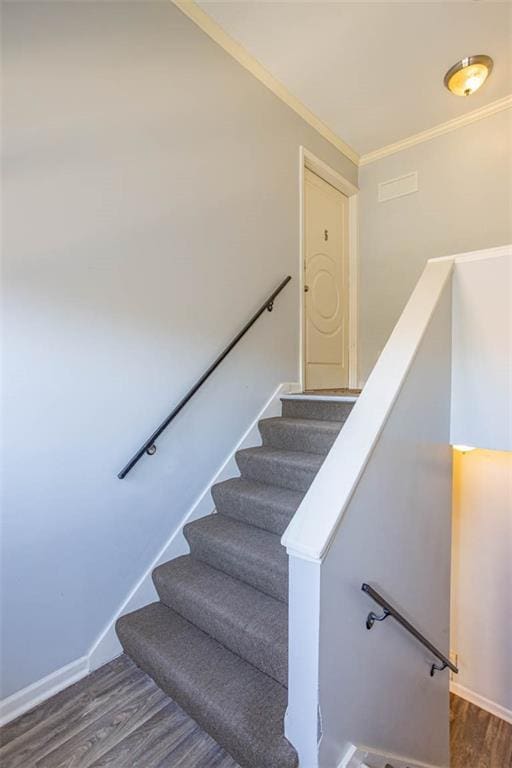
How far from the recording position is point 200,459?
2.23m

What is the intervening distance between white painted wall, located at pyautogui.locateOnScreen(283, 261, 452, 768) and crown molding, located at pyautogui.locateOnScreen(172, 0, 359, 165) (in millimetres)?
1955

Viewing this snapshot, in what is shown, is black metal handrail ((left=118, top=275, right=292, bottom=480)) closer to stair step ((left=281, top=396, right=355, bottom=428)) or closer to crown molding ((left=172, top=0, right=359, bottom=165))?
stair step ((left=281, top=396, right=355, bottom=428))

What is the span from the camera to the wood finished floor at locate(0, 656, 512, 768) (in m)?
1.31

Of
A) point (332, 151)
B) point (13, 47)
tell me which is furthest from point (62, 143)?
point (332, 151)

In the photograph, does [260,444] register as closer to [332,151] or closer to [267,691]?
[267,691]

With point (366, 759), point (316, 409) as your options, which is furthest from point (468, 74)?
point (366, 759)

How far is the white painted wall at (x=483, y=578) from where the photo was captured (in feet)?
9.12

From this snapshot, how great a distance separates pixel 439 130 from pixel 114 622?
4.38 meters

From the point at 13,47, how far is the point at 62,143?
1.16ft

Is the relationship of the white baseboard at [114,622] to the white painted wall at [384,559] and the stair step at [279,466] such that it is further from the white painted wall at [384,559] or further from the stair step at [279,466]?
the white painted wall at [384,559]

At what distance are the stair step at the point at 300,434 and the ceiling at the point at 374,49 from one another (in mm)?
2525

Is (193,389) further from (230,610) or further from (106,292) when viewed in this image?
(230,610)

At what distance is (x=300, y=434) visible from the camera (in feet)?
7.83

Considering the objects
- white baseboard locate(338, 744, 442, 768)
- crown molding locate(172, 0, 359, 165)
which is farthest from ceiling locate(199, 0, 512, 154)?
white baseboard locate(338, 744, 442, 768)
